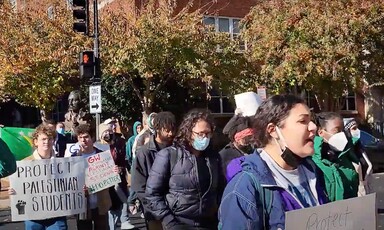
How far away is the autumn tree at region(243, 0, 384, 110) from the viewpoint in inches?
841

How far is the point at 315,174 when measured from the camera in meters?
3.15

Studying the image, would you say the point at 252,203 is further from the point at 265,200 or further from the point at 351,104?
the point at 351,104

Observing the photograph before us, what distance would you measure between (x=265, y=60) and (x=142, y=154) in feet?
57.0

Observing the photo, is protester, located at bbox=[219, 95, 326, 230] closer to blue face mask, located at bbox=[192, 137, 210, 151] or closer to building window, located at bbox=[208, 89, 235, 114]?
blue face mask, located at bbox=[192, 137, 210, 151]

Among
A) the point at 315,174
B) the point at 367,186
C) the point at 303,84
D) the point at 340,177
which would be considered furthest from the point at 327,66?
the point at 315,174

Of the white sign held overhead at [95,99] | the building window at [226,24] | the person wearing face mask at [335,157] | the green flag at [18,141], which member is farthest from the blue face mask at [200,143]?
the building window at [226,24]

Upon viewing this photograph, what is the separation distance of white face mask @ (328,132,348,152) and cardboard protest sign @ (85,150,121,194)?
308 centimetres

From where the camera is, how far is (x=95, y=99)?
1661 cm

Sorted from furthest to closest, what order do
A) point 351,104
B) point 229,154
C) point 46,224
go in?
point 351,104 < point 46,224 < point 229,154

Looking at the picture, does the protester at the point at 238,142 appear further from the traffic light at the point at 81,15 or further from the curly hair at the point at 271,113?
the traffic light at the point at 81,15

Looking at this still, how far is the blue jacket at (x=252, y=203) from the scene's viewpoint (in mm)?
2762

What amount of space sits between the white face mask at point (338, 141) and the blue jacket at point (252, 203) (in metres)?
Result: 2.53

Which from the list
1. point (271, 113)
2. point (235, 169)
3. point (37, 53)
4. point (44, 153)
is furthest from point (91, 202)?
point (37, 53)

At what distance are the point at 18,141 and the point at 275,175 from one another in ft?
20.9
